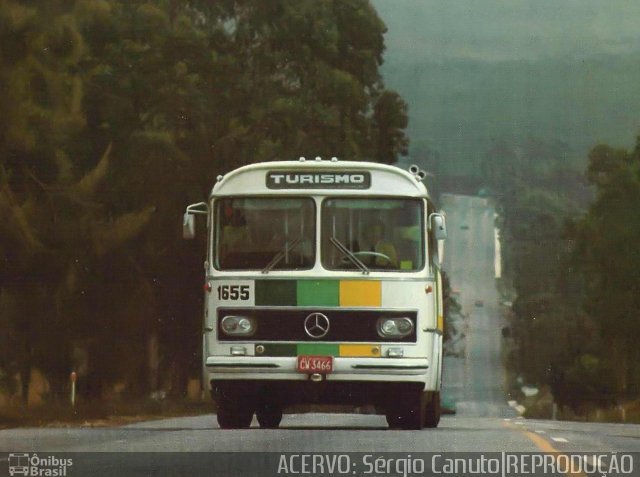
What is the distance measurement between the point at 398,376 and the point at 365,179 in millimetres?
2154

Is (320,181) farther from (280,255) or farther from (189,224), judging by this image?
(189,224)

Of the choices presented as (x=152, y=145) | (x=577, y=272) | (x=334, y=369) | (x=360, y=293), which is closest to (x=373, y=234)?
(x=360, y=293)

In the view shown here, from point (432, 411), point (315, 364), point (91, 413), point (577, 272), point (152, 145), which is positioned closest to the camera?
point (315, 364)

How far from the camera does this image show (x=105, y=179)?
130 feet

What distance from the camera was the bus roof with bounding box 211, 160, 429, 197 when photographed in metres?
18.8

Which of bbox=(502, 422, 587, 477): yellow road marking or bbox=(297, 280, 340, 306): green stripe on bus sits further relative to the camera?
bbox=(297, 280, 340, 306): green stripe on bus

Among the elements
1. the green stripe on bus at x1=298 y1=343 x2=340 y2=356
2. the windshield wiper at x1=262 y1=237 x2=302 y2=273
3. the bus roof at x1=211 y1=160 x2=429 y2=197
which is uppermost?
the bus roof at x1=211 y1=160 x2=429 y2=197

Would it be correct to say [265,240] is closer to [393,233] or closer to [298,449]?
[393,233]

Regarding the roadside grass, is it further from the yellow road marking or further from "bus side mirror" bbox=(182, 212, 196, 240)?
the yellow road marking

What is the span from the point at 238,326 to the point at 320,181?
5.92ft

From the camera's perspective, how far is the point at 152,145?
4041cm

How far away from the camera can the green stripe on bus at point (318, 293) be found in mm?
18500

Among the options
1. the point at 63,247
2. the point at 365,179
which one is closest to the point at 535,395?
the point at 63,247

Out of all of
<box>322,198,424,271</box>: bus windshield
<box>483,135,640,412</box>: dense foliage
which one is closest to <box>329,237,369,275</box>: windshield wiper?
<box>322,198,424,271</box>: bus windshield
